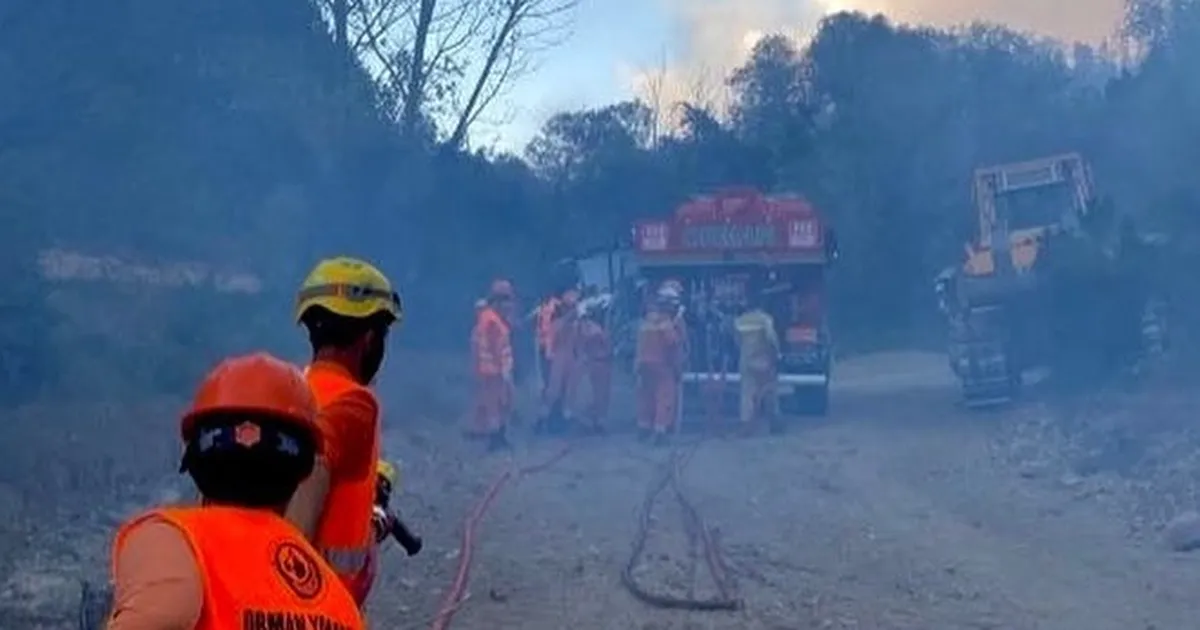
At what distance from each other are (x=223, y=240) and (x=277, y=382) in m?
22.1

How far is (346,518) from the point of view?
148 inches

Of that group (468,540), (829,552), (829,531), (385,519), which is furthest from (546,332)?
(385,519)

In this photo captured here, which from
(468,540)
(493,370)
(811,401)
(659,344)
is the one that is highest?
(659,344)

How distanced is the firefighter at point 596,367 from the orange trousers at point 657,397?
59 cm

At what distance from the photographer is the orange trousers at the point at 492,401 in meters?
18.9

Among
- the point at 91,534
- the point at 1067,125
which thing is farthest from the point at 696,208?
the point at 1067,125

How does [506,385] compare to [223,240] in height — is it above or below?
below

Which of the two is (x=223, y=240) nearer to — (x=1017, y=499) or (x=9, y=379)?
(x=9, y=379)

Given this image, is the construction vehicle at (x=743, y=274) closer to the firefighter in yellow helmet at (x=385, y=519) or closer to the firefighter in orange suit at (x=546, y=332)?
the firefighter in orange suit at (x=546, y=332)

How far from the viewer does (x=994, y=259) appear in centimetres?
2256

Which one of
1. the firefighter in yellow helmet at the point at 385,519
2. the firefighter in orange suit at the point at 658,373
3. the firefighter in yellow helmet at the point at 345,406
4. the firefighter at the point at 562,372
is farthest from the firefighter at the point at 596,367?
the firefighter in yellow helmet at the point at 345,406

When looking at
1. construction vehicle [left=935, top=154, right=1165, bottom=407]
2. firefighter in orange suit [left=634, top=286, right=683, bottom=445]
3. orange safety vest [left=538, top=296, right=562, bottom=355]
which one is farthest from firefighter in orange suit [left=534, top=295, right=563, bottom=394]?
construction vehicle [left=935, top=154, right=1165, bottom=407]

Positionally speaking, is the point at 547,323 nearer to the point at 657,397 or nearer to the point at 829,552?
→ the point at 657,397

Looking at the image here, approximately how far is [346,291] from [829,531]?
9116 mm
